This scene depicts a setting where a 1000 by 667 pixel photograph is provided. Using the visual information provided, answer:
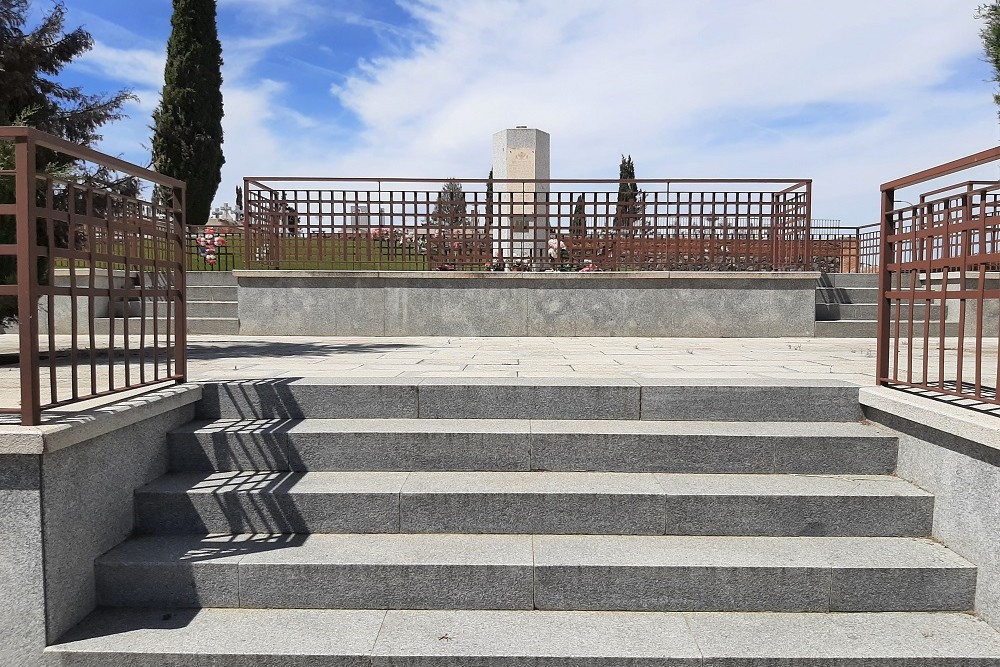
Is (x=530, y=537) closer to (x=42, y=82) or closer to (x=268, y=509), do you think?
(x=268, y=509)

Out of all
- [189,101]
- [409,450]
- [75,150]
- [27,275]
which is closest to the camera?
[27,275]

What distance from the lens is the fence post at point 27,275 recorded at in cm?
247

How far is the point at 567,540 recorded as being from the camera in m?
2.99

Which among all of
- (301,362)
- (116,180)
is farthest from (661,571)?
(116,180)

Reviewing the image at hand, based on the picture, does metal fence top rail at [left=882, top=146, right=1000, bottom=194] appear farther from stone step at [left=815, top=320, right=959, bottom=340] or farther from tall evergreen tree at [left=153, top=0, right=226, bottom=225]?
tall evergreen tree at [left=153, top=0, right=226, bottom=225]

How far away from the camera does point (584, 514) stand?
10.0ft

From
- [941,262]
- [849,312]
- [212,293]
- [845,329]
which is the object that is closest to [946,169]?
[941,262]

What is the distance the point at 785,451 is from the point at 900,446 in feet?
2.04

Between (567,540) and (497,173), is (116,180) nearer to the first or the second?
(567,540)

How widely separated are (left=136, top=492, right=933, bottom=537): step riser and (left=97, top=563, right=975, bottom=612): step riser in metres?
0.34

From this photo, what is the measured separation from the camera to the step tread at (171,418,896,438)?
3.43 metres

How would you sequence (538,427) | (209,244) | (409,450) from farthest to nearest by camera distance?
(209,244) < (538,427) < (409,450)

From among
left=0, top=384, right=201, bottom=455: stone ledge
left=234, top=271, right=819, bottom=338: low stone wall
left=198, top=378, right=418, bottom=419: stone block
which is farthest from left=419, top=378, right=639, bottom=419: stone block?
left=234, top=271, right=819, bottom=338: low stone wall

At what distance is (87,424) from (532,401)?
231 centimetres
